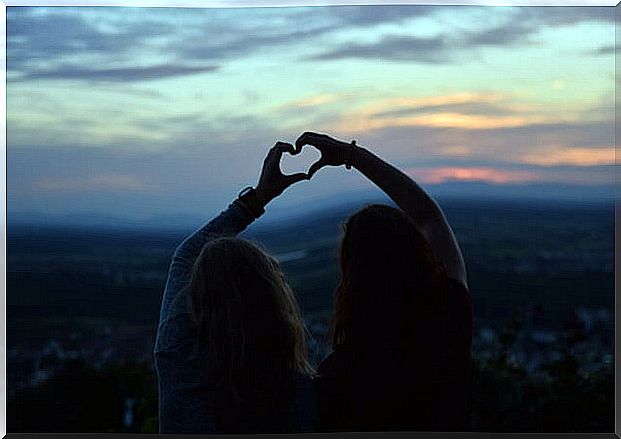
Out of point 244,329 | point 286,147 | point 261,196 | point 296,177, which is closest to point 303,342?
point 244,329

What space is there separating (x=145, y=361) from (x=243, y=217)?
38.4 inches

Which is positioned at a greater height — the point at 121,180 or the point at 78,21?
the point at 78,21

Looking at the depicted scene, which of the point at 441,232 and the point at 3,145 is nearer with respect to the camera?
the point at 441,232

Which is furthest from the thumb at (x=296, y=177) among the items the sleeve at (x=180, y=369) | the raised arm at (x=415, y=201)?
the sleeve at (x=180, y=369)

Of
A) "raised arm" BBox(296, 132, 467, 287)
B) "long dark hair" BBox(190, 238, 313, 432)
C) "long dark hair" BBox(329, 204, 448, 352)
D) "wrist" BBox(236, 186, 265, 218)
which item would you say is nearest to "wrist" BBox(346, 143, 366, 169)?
"raised arm" BBox(296, 132, 467, 287)

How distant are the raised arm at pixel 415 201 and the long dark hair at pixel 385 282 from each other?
0.17m

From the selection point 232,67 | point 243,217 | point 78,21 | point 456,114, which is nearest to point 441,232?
point 243,217

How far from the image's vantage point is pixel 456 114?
4.53 m

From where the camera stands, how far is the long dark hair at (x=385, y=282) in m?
3.34

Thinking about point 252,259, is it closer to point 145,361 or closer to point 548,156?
point 145,361

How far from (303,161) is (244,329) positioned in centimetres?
125

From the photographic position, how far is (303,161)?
444 cm

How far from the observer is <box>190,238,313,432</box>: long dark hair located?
328cm

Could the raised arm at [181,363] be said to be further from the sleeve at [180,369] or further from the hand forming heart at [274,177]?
the hand forming heart at [274,177]
